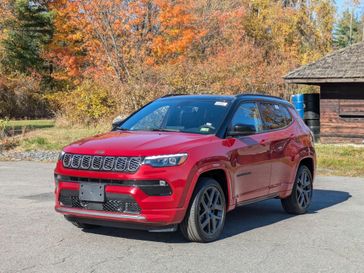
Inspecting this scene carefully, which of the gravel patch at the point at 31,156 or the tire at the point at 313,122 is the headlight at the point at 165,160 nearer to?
the gravel patch at the point at 31,156

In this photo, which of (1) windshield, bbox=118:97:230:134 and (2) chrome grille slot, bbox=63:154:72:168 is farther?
(1) windshield, bbox=118:97:230:134

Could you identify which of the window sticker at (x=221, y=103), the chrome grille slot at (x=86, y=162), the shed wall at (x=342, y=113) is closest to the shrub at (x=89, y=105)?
the shed wall at (x=342, y=113)

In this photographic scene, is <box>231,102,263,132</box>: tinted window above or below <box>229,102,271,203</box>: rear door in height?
above

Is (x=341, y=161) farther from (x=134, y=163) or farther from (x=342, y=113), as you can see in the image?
(x=134, y=163)

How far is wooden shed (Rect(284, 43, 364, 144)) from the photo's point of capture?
866 inches

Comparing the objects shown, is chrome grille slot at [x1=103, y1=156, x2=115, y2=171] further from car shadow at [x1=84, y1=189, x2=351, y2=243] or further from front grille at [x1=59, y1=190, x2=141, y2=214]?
car shadow at [x1=84, y1=189, x2=351, y2=243]

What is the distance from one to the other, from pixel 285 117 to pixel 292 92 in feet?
69.4

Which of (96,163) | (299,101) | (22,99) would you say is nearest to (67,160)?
(96,163)

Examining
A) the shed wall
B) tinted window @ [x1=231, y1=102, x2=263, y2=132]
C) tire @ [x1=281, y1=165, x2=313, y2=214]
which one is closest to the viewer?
tinted window @ [x1=231, y1=102, x2=263, y2=132]

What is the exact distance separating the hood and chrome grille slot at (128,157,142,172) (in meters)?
0.06

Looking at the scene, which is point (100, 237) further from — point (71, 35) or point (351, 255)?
point (71, 35)

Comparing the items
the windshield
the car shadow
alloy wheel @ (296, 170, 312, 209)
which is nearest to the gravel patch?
the car shadow

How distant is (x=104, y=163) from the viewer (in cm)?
645

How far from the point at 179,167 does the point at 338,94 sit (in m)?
17.6
